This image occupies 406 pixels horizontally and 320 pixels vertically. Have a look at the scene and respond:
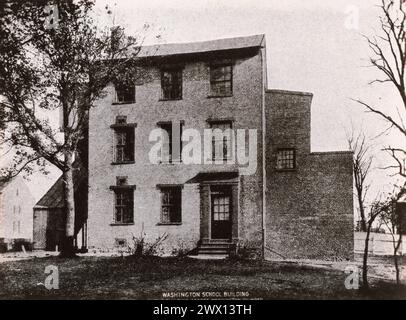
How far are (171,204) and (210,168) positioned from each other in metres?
1.90

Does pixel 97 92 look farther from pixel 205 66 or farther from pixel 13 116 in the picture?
pixel 205 66

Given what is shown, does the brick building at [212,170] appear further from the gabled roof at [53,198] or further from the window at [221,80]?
the gabled roof at [53,198]

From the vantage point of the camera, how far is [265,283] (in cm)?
1169

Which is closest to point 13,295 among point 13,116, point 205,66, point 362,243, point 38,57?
point 13,116

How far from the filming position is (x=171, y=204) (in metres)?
16.9

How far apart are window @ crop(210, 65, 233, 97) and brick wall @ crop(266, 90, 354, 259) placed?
1.45 m

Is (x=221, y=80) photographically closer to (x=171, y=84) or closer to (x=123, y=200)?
(x=171, y=84)

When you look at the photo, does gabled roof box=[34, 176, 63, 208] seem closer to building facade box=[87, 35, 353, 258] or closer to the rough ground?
building facade box=[87, 35, 353, 258]

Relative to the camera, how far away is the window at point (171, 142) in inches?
628

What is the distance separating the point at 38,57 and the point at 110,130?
12.5 ft

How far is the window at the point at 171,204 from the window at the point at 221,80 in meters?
3.51

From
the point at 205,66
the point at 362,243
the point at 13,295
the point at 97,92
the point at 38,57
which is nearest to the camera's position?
the point at 13,295

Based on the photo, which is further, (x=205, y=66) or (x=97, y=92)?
(x=205, y=66)
